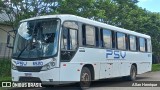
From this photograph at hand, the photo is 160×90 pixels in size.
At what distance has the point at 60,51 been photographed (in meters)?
13.0

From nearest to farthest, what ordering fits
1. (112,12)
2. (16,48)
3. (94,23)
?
(16,48) < (94,23) < (112,12)

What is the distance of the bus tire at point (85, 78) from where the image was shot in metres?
14.4

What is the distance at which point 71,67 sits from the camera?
533 inches

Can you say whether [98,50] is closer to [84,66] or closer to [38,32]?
[84,66]

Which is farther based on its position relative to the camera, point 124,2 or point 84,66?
point 124,2

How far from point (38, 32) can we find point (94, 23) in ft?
10.6

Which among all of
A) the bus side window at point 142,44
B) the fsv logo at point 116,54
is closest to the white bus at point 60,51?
the fsv logo at point 116,54

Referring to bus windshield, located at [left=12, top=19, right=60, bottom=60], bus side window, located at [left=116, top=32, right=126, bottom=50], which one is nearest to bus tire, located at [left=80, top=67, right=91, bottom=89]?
bus windshield, located at [left=12, top=19, right=60, bottom=60]

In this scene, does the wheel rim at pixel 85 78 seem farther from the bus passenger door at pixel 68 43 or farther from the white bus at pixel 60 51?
the bus passenger door at pixel 68 43

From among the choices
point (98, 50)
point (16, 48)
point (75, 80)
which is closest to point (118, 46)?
point (98, 50)

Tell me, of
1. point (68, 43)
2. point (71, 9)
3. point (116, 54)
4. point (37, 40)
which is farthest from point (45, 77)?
point (71, 9)

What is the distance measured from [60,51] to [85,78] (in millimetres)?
2176

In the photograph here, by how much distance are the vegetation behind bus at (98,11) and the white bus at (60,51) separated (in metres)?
5.36

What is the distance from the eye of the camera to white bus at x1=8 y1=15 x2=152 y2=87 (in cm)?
1297
